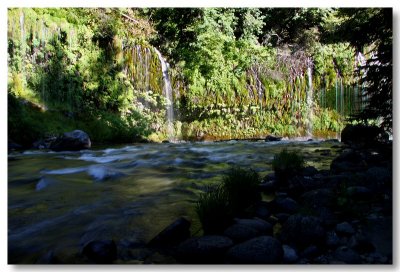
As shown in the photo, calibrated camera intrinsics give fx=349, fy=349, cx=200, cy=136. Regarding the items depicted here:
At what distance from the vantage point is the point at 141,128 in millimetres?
10688

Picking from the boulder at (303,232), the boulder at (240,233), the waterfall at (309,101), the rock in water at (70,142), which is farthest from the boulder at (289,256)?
the waterfall at (309,101)

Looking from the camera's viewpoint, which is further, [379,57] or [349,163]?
[349,163]

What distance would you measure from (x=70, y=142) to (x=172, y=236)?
5.90 m

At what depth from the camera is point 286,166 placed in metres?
4.44

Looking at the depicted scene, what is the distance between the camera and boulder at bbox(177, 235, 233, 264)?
7.77 ft

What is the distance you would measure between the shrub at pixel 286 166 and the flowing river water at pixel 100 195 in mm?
659

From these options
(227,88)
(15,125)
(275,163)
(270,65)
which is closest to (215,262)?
(275,163)

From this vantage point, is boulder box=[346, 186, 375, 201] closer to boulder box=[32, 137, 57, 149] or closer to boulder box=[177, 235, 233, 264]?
boulder box=[177, 235, 233, 264]

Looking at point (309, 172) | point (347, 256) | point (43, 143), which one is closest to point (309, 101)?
point (309, 172)

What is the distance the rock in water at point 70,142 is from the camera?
7723 millimetres

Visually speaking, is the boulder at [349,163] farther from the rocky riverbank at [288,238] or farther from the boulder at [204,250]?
the boulder at [204,250]

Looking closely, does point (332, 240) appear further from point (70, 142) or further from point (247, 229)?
point (70, 142)

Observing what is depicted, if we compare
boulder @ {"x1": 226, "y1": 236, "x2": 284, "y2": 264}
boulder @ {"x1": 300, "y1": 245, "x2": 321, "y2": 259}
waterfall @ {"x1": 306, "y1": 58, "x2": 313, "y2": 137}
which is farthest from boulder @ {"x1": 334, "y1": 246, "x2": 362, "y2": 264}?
waterfall @ {"x1": 306, "y1": 58, "x2": 313, "y2": 137}

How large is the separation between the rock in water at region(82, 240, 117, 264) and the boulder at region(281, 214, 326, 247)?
1223mm
